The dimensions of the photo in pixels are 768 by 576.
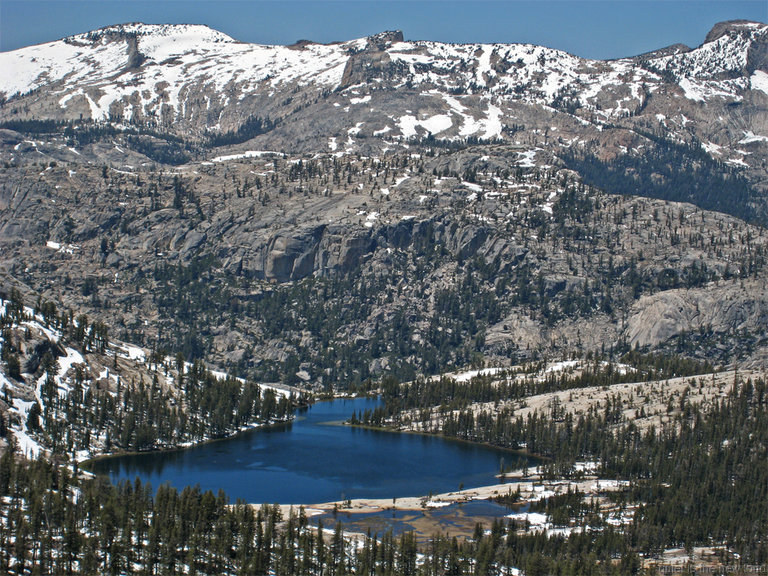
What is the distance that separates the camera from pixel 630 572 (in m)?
138

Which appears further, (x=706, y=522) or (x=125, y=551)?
(x=706, y=522)

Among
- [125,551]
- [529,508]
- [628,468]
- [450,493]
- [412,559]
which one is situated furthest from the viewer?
[628,468]

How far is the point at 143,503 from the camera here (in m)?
144

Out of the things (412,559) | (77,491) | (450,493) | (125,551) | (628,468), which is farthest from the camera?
(628,468)

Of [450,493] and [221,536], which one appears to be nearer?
[221,536]

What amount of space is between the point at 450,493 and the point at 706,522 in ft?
149

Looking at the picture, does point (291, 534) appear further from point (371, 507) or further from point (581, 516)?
point (581, 516)

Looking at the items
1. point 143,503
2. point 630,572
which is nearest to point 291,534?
point 143,503

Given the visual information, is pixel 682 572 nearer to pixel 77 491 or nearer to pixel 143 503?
pixel 143 503

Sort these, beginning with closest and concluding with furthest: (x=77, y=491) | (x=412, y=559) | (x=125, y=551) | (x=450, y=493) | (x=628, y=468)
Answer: (x=125, y=551), (x=412, y=559), (x=77, y=491), (x=450, y=493), (x=628, y=468)

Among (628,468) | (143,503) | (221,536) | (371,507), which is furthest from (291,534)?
(628,468)

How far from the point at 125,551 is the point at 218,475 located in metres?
66.5

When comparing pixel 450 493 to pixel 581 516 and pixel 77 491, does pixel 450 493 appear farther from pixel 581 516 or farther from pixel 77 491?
pixel 77 491

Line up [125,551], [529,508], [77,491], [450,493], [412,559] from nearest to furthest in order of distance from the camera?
[125,551] < [412,559] < [77,491] < [529,508] < [450,493]
